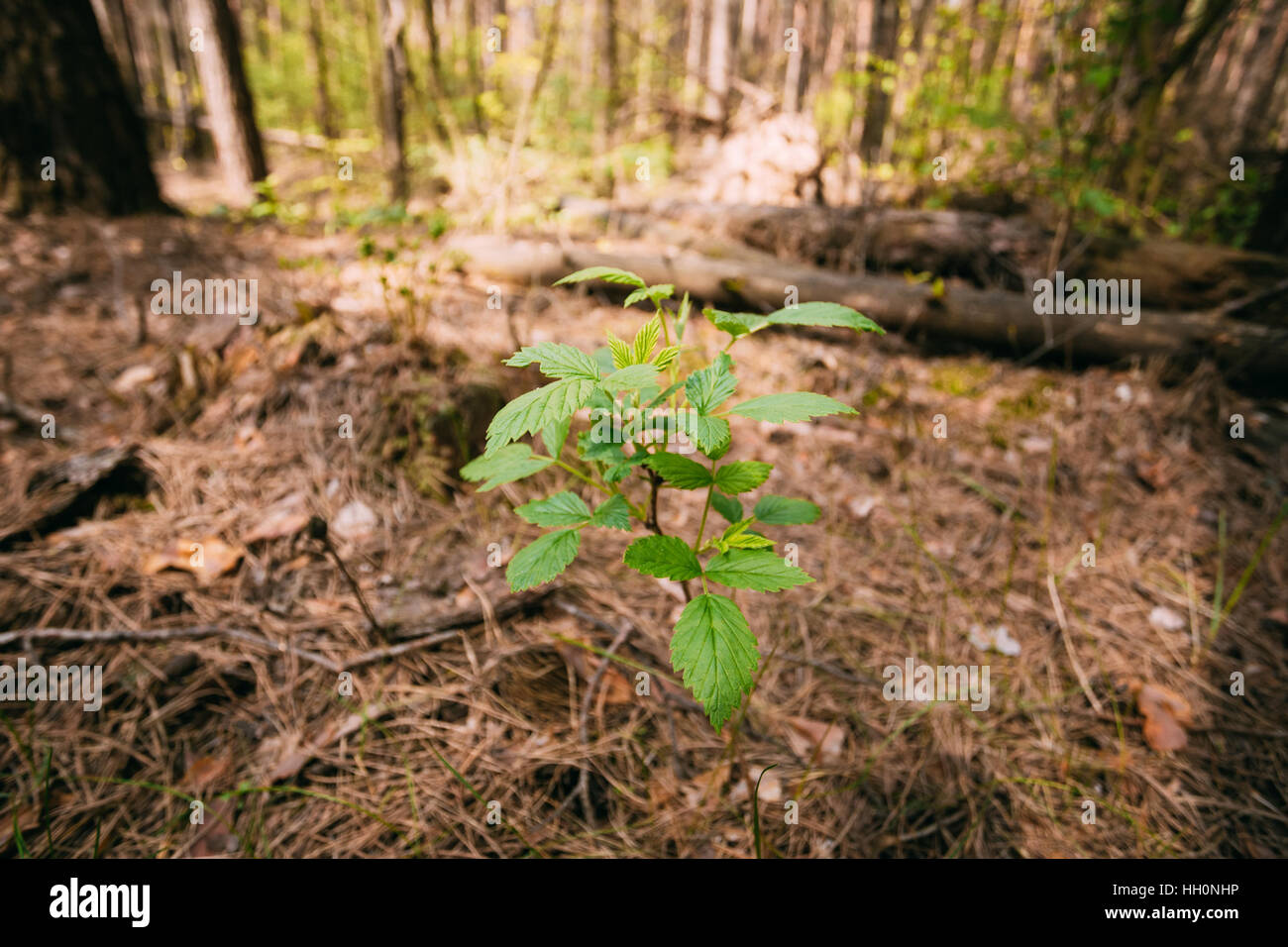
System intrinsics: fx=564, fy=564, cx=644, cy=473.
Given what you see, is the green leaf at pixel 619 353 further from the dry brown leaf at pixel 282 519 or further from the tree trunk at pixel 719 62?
the tree trunk at pixel 719 62

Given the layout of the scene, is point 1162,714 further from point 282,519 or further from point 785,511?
point 282,519

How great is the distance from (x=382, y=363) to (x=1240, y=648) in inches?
136

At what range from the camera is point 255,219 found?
5.16 metres

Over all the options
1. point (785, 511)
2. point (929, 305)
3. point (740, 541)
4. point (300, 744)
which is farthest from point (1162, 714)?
point (300, 744)

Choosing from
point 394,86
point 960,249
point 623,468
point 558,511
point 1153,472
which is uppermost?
point 394,86

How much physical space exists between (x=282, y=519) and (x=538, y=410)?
159 cm

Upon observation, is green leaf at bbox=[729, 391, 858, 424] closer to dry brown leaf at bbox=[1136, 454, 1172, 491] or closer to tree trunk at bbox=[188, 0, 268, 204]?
dry brown leaf at bbox=[1136, 454, 1172, 491]

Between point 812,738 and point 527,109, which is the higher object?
point 527,109

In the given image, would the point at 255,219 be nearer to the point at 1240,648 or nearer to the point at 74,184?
the point at 74,184

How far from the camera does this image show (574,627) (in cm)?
178

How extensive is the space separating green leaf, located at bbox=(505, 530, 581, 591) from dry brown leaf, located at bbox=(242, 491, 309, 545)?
52.7 inches

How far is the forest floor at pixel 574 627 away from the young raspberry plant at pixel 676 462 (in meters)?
0.34
